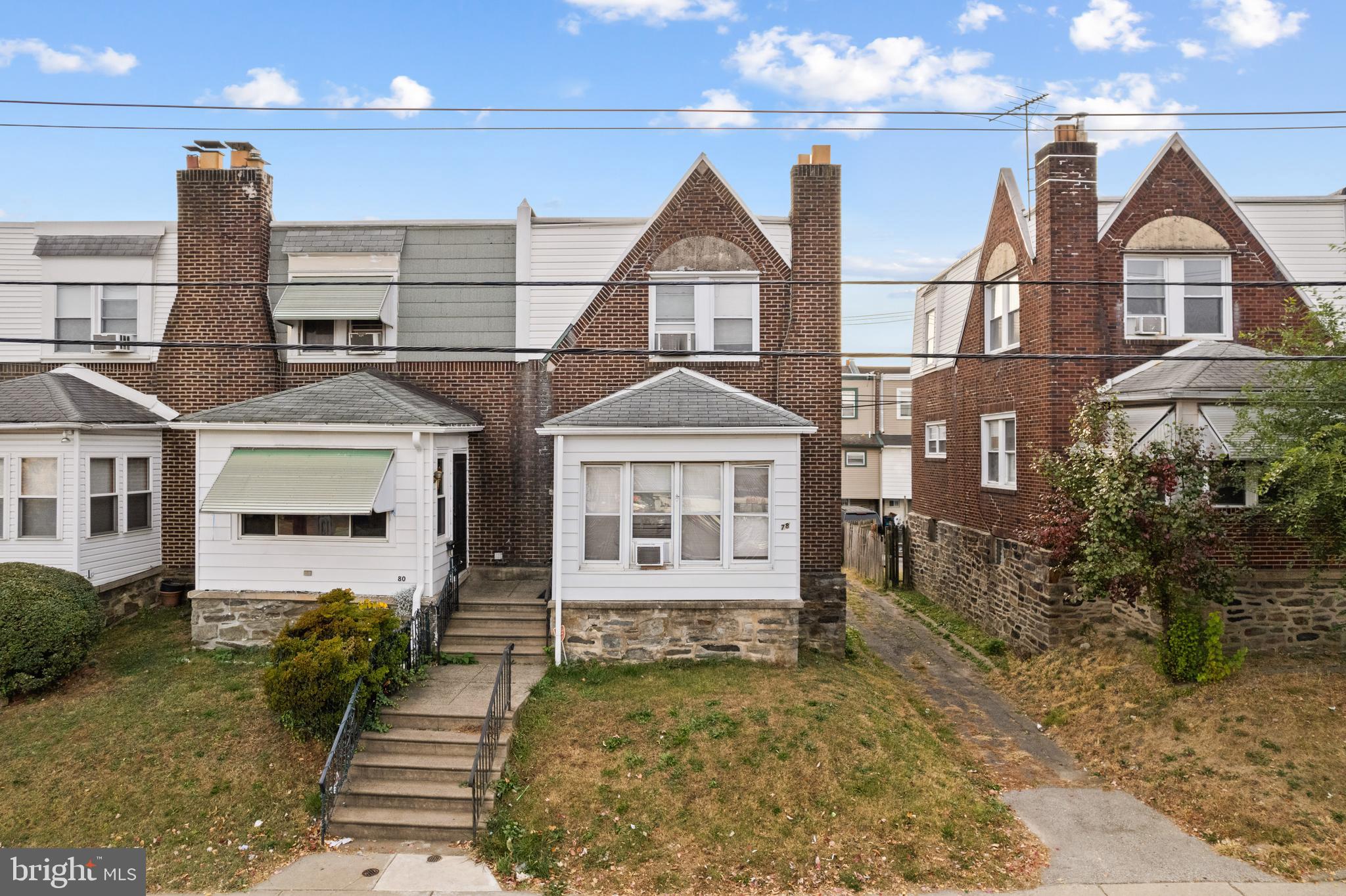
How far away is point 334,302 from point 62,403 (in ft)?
15.4

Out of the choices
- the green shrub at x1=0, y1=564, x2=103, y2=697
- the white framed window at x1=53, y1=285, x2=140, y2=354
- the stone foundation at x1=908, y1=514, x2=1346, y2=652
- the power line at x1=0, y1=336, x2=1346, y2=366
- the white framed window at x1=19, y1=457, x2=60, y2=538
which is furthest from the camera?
the white framed window at x1=53, y1=285, x2=140, y2=354

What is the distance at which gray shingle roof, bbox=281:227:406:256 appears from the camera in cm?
1511

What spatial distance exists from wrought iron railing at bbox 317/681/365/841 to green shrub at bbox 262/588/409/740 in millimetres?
158

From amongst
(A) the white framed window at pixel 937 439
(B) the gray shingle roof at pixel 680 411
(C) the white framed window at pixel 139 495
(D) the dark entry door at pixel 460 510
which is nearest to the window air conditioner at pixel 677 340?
(B) the gray shingle roof at pixel 680 411

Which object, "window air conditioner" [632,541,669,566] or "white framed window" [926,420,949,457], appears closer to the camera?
"window air conditioner" [632,541,669,566]

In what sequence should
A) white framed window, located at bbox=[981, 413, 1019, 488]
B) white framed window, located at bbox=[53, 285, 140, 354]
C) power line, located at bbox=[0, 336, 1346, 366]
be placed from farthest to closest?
white framed window, located at bbox=[981, 413, 1019, 488], white framed window, located at bbox=[53, 285, 140, 354], power line, located at bbox=[0, 336, 1346, 366]

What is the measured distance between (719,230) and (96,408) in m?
11.6

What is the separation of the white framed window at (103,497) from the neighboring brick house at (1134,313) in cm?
1573

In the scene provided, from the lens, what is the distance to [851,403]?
3397 centimetres

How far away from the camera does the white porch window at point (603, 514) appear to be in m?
11.7

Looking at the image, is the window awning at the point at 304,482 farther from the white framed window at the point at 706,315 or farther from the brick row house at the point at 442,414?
the white framed window at the point at 706,315

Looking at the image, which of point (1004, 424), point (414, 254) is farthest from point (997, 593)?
point (414, 254)

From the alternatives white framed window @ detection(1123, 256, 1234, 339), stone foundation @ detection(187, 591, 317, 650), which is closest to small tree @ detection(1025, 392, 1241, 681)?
white framed window @ detection(1123, 256, 1234, 339)

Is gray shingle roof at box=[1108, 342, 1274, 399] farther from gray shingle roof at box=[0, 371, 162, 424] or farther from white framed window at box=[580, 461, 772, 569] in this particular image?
gray shingle roof at box=[0, 371, 162, 424]
